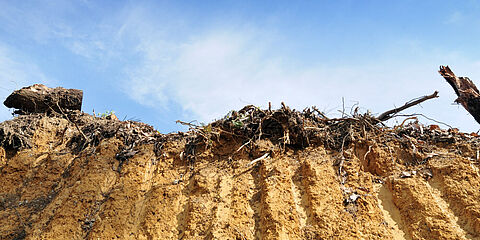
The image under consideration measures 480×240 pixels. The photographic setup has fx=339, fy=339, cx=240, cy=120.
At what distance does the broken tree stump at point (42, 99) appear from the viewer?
7.58 metres

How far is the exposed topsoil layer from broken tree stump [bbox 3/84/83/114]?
902 mm

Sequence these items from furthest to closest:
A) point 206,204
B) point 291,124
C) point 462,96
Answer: point 462,96, point 291,124, point 206,204

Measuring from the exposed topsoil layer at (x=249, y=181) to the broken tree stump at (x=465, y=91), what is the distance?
1.17 meters

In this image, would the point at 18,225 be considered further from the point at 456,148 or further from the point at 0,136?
the point at 456,148

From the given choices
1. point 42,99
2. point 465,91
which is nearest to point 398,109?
point 465,91

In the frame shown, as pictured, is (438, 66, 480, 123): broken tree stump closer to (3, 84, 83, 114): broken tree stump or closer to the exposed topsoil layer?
the exposed topsoil layer

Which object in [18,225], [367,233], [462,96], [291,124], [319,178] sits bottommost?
[367,233]

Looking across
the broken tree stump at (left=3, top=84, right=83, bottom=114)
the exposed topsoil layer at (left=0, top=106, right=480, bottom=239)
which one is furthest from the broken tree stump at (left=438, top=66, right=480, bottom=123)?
the broken tree stump at (left=3, top=84, right=83, bottom=114)

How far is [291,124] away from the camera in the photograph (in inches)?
232

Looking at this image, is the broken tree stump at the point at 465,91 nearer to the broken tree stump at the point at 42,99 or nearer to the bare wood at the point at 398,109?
the bare wood at the point at 398,109

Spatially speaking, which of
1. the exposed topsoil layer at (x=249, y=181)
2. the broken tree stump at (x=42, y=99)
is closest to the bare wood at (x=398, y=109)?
the exposed topsoil layer at (x=249, y=181)

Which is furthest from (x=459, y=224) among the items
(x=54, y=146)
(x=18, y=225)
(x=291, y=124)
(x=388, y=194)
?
(x=54, y=146)

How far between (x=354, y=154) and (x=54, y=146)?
19.0 ft

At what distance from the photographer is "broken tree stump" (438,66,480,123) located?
21.1 ft
